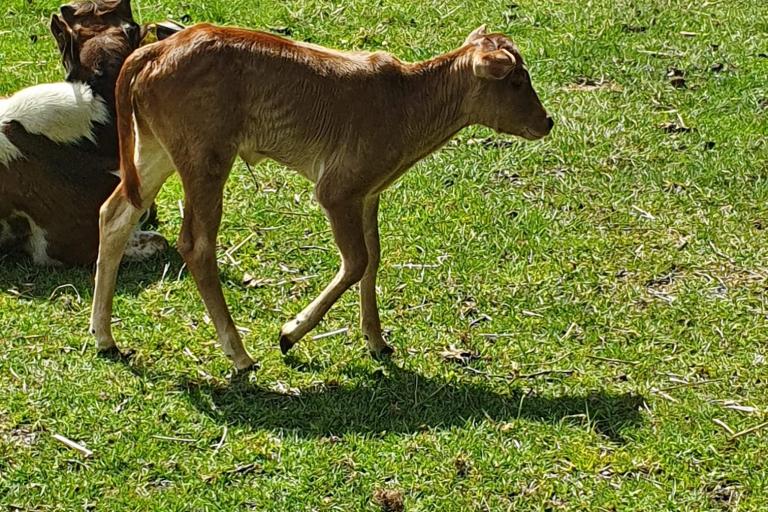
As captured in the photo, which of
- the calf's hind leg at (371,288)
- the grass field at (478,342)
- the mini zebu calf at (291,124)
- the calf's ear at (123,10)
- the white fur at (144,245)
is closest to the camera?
the grass field at (478,342)

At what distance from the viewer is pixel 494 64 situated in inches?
228

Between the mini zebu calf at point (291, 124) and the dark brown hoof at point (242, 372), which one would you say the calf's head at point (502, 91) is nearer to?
the mini zebu calf at point (291, 124)

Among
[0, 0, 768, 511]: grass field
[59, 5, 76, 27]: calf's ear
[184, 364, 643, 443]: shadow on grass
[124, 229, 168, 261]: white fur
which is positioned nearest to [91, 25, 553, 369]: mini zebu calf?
[184, 364, 643, 443]: shadow on grass

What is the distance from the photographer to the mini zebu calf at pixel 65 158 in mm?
6938

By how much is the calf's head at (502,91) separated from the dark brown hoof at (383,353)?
3.95 feet

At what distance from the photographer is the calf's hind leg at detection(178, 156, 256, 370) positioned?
5.59 meters

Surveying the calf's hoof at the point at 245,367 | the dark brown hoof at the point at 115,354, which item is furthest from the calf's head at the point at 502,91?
the dark brown hoof at the point at 115,354

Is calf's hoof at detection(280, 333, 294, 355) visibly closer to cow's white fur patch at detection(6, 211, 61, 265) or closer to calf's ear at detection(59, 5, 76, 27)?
cow's white fur patch at detection(6, 211, 61, 265)

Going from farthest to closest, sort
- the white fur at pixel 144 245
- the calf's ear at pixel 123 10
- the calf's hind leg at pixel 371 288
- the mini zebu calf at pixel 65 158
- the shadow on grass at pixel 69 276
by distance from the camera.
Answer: the calf's ear at pixel 123 10 → the white fur at pixel 144 245 → the mini zebu calf at pixel 65 158 → the shadow on grass at pixel 69 276 → the calf's hind leg at pixel 371 288

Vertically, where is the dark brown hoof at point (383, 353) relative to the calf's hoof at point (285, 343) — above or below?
below

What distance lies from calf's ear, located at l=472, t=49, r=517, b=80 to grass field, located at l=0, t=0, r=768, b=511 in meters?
1.38

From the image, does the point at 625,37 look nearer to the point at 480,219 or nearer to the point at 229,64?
the point at 480,219

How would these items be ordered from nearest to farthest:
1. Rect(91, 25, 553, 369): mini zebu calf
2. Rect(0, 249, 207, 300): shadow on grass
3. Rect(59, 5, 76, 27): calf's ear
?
Rect(91, 25, 553, 369): mini zebu calf, Rect(0, 249, 207, 300): shadow on grass, Rect(59, 5, 76, 27): calf's ear

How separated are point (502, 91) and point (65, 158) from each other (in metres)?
2.59
